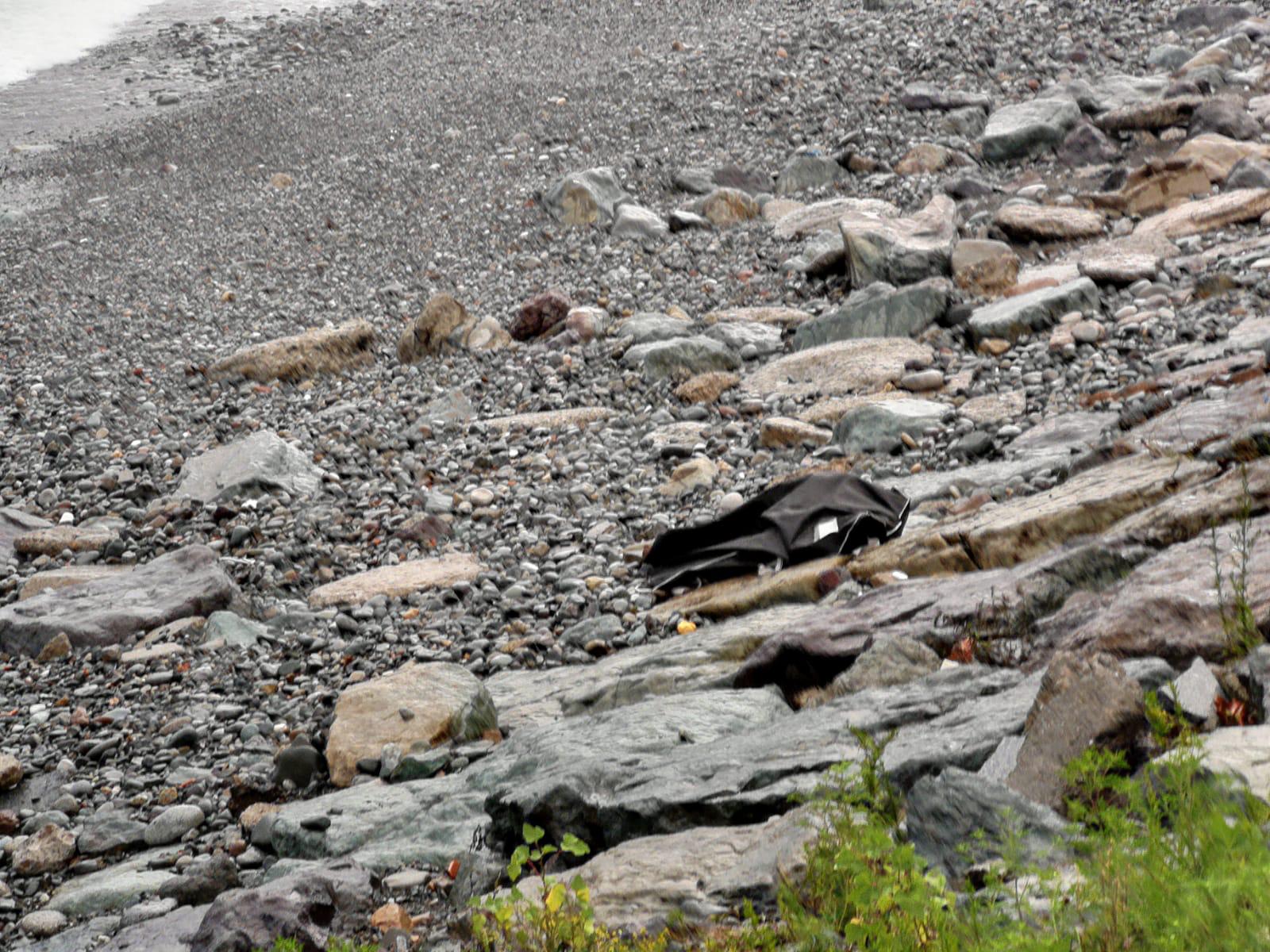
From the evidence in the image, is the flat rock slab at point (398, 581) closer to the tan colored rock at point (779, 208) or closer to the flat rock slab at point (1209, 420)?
the flat rock slab at point (1209, 420)

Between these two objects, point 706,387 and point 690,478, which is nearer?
point 690,478

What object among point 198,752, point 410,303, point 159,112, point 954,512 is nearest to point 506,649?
point 198,752

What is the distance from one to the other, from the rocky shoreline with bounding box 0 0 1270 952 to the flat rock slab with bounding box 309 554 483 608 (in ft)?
0.11

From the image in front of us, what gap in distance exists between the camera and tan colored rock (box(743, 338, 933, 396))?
782 cm

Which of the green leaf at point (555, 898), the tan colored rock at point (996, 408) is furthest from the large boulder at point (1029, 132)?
the green leaf at point (555, 898)

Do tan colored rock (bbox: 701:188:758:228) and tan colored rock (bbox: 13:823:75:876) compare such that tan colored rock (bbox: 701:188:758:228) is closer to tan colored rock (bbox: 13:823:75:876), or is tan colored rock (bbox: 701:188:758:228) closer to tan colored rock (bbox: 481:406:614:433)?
tan colored rock (bbox: 481:406:614:433)

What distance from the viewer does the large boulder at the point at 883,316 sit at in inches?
330

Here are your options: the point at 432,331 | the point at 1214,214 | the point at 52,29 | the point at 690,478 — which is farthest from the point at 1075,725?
the point at 52,29

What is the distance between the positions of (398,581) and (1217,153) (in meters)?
7.39

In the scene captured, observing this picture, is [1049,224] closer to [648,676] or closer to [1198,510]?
[1198,510]

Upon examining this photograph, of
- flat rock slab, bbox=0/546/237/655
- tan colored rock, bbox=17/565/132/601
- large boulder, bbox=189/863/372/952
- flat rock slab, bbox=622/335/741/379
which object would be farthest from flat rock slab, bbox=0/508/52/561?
large boulder, bbox=189/863/372/952

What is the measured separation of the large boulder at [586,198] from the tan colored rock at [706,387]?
135 inches

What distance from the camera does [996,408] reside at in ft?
22.7

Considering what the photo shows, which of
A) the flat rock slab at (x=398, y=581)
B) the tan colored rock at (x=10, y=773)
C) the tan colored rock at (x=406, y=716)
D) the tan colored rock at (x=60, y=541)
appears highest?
the tan colored rock at (x=10, y=773)
